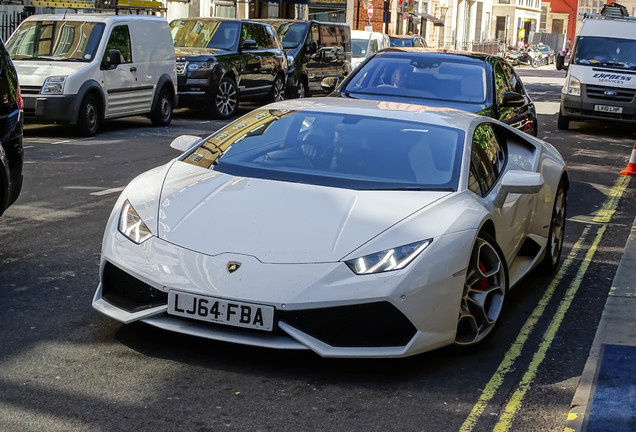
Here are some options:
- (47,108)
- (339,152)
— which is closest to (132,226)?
(339,152)

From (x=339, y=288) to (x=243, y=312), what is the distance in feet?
1.50

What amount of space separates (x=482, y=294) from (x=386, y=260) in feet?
2.80

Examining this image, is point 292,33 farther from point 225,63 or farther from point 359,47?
point 359,47

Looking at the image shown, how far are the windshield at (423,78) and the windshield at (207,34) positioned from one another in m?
10.3

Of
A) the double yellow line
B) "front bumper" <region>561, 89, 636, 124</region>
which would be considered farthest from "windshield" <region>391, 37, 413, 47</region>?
the double yellow line

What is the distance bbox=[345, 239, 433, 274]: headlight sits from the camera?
5004mm

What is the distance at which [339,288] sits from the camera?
4922 mm

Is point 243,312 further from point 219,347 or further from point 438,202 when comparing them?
point 438,202

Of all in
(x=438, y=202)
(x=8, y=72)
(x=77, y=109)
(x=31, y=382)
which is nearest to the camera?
(x=31, y=382)

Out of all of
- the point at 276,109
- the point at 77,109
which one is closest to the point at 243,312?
the point at 276,109

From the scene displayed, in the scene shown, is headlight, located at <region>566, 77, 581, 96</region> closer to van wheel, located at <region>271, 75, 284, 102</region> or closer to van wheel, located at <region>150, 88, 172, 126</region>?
van wheel, located at <region>271, 75, 284, 102</region>

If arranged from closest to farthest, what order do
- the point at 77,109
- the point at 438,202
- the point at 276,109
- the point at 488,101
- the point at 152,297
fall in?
the point at 152,297
the point at 438,202
the point at 276,109
the point at 488,101
the point at 77,109

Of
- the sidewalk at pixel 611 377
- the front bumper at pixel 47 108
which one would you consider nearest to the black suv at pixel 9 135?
the sidewalk at pixel 611 377

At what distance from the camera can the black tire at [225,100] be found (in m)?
20.8
